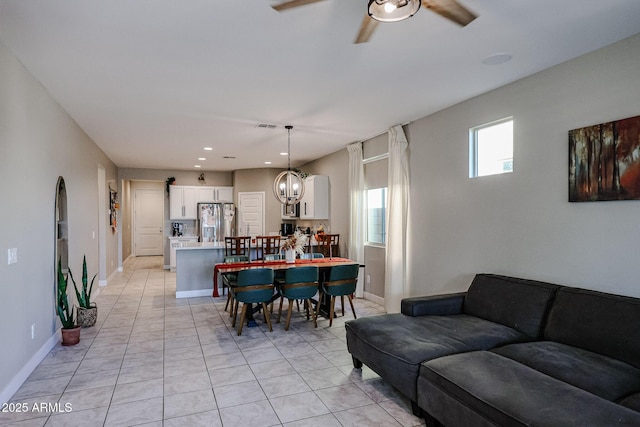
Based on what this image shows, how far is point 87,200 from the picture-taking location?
555 centimetres

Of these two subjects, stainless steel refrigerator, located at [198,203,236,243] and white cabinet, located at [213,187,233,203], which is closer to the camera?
stainless steel refrigerator, located at [198,203,236,243]

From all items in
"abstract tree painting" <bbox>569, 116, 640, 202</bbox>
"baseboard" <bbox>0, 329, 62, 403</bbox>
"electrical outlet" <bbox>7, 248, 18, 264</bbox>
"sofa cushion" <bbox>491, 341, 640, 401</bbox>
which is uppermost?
"abstract tree painting" <bbox>569, 116, 640, 202</bbox>

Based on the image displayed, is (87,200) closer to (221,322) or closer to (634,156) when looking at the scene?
(221,322)

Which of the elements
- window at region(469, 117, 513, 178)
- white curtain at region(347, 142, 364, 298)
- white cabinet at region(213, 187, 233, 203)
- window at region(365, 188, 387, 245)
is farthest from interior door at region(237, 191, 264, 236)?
window at region(469, 117, 513, 178)

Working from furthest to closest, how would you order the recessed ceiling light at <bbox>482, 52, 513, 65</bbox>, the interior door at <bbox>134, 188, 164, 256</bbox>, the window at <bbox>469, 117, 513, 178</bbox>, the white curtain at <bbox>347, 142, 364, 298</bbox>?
the interior door at <bbox>134, 188, 164, 256</bbox>, the white curtain at <bbox>347, 142, 364, 298</bbox>, the window at <bbox>469, 117, 513, 178</bbox>, the recessed ceiling light at <bbox>482, 52, 513, 65</bbox>

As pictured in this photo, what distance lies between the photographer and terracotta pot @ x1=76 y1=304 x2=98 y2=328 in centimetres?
445

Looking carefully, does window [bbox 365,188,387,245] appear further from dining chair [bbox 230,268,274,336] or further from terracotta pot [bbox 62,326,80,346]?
terracotta pot [bbox 62,326,80,346]

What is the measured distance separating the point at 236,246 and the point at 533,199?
4427 mm

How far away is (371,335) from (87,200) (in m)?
4.86

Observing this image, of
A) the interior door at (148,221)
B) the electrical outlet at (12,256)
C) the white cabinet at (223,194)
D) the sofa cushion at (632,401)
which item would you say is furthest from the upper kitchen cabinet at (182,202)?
the sofa cushion at (632,401)

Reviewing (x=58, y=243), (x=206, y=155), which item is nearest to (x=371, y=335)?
(x=58, y=243)

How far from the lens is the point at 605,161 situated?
276cm

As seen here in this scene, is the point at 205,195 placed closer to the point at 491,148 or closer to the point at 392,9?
the point at 491,148

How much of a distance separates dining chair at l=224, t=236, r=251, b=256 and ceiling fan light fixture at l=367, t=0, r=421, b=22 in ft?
15.2
